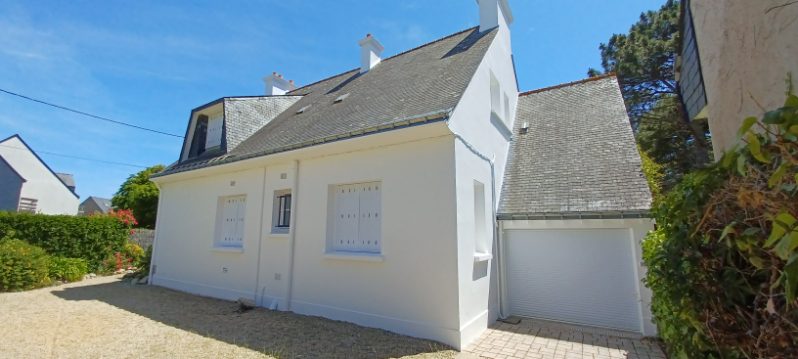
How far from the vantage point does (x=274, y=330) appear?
6.83 meters

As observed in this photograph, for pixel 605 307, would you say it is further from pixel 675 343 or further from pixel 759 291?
pixel 759 291

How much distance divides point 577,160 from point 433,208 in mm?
5052

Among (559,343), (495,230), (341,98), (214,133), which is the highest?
(341,98)

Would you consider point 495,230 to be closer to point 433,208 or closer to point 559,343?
point 433,208

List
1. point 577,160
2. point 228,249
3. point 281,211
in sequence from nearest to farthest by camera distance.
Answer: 1. point 577,160
2. point 281,211
3. point 228,249

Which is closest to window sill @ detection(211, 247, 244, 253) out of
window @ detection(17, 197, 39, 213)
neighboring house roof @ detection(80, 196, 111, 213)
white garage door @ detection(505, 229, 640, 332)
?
white garage door @ detection(505, 229, 640, 332)

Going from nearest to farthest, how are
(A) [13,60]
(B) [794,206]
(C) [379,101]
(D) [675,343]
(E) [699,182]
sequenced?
(B) [794,206]
(E) [699,182]
(D) [675,343]
(C) [379,101]
(A) [13,60]

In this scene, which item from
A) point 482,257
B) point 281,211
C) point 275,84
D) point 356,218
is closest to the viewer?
point 482,257

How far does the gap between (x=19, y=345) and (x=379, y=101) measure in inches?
341

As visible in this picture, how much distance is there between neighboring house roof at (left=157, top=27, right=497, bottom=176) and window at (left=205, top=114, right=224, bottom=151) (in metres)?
1.00

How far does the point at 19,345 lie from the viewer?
590 centimetres

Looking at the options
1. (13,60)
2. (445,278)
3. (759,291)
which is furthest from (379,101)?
(13,60)

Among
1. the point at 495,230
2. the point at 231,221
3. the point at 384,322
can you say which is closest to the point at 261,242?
the point at 231,221

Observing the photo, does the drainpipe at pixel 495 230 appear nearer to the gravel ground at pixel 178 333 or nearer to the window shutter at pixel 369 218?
the window shutter at pixel 369 218
